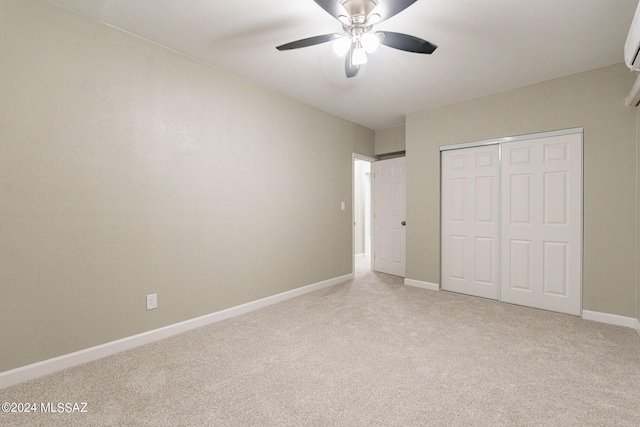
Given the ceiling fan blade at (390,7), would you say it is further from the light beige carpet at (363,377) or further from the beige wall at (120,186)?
the light beige carpet at (363,377)

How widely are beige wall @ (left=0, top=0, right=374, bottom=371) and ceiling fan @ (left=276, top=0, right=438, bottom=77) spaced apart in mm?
1341

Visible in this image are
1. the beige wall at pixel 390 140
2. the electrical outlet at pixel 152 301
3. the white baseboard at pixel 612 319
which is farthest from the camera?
the beige wall at pixel 390 140

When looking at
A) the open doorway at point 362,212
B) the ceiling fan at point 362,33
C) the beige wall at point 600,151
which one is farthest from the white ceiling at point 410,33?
the open doorway at point 362,212

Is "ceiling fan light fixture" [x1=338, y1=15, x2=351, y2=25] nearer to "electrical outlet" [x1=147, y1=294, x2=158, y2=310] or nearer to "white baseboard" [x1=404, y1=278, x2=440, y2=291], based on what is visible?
"electrical outlet" [x1=147, y1=294, x2=158, y2=310]

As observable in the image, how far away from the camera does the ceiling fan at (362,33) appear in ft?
5.76

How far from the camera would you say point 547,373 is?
2080 mm

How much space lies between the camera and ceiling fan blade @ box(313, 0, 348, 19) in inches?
65.6

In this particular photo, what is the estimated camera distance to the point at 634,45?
195 centimetres

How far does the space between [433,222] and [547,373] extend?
7.80ft

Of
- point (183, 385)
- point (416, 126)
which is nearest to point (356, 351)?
point (183, 385)

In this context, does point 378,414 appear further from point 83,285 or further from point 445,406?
point 83,285

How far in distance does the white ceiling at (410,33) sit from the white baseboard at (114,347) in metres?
2.52

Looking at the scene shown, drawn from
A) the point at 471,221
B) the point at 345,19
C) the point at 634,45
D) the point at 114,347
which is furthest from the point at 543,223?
the point at 114,347

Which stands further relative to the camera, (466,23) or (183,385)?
(466,23)
